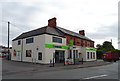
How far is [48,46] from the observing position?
846 inches

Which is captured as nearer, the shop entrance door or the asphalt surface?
the asphalt surface

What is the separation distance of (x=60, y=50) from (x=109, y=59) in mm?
17467

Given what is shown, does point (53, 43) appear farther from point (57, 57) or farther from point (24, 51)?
point (24, 51)

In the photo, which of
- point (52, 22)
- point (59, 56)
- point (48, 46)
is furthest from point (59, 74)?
point (52, 22)

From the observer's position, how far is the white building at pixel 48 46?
71.1 ft

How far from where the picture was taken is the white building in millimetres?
21656

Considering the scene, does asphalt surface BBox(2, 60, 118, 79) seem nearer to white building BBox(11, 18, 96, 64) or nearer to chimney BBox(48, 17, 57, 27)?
white building BBox(11, 18, 96, 64)

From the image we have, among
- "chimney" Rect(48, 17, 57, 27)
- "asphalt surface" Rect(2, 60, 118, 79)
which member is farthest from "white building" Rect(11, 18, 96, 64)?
"asphalt surface" Rect(2, 60, 118, 79)

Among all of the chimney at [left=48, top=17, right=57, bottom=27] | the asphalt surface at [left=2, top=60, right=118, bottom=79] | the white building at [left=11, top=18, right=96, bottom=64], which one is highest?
the chimney at [left=48, top=17, right=57, bottom=27]

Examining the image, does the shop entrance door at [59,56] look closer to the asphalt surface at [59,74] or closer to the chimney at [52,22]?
the chimney at [52,22]

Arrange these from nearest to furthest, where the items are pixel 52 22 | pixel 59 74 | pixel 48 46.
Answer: pixel 59 74 → pixel 48 46 → pixel 52 22

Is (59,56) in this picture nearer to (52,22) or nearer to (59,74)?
(52,22)

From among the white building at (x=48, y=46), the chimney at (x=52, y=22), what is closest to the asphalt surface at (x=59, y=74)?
the white building at (x=48, y=46)

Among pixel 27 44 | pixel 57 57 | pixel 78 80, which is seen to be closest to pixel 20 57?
pixel 27 44
